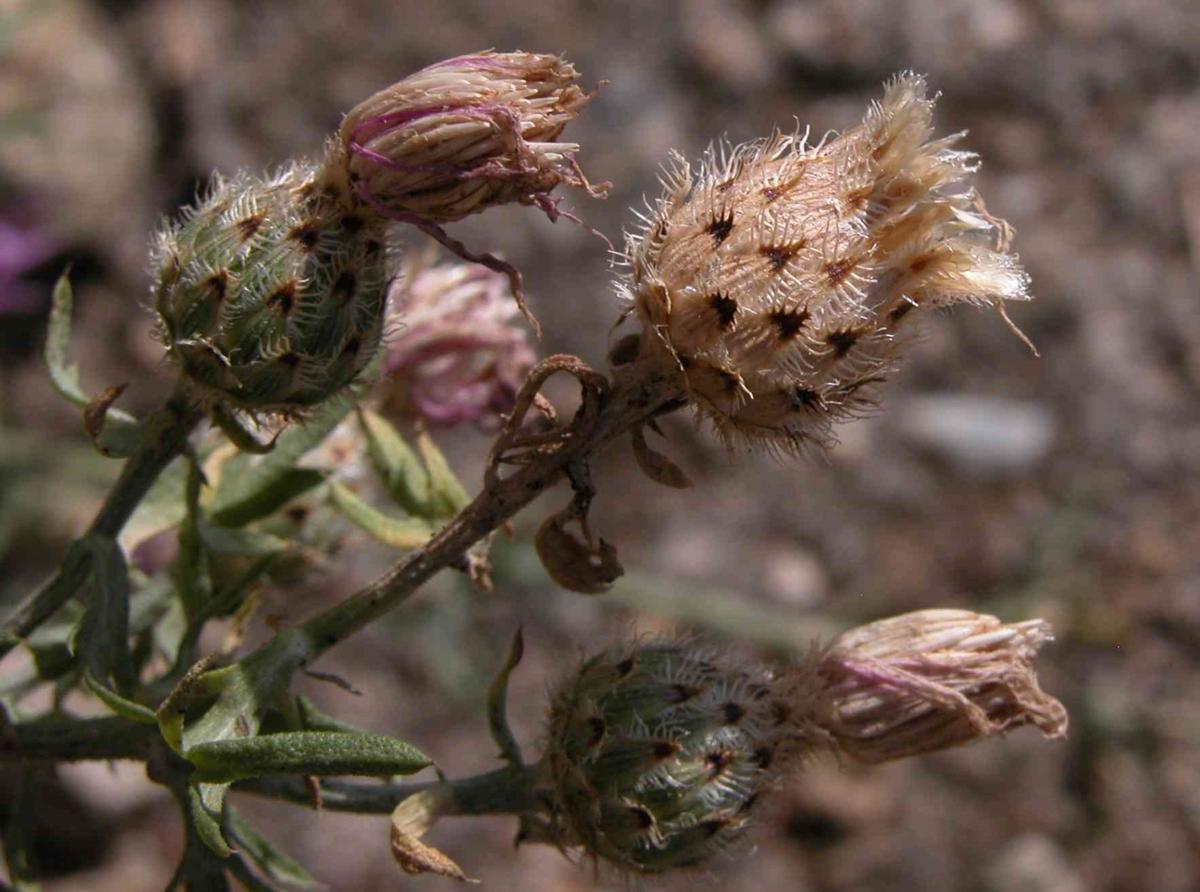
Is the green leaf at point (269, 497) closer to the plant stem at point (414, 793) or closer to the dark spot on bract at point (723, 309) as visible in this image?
the plant stem at point (414, 793)

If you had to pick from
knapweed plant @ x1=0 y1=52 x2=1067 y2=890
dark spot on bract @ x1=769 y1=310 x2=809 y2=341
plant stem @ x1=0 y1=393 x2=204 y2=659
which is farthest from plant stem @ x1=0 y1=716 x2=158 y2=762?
dark spot on bract @ x1=769 y1=310 x2=809 y2=341

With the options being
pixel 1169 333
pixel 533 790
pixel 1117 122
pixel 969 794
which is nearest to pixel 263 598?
pixel 533 790

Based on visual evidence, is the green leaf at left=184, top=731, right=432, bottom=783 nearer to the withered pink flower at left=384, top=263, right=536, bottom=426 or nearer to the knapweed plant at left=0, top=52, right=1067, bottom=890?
the knapweed plant at left=0, top=52, right=1067, bottom=890

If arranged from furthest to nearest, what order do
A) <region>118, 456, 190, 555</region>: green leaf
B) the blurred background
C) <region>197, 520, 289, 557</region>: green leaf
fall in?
the blurred background, <region>118, 456, 190, 555</region>: green leaf, <region>197, 520, 289, 557</region>: green leaf

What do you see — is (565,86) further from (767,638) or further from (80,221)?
(80,221)

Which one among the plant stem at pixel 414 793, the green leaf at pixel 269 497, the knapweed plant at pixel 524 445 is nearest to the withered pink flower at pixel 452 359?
the knapweed plant at pixel 524 445
